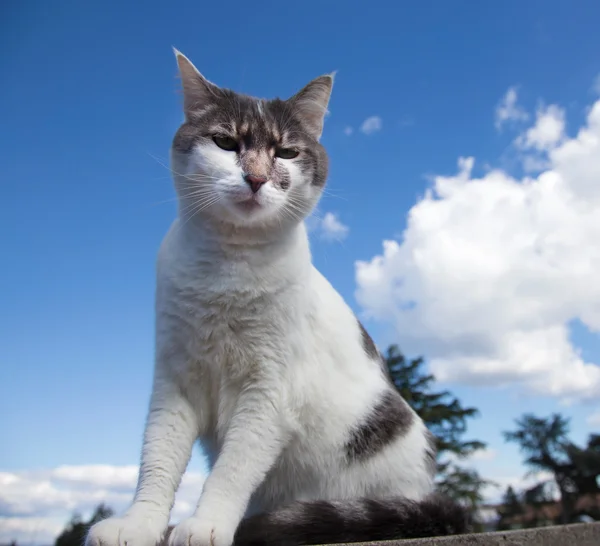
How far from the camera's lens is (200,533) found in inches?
85.5

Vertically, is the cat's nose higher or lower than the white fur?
higher

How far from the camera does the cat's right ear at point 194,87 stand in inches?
119

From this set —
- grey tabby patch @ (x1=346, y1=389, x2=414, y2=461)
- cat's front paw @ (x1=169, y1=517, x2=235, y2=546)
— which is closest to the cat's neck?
grey tabby patch @ (x1=346, y1=389, x2=414, y2=461)

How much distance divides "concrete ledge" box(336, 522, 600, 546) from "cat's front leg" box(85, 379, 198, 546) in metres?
0.86

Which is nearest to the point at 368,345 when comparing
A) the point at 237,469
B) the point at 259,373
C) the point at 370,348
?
the point at 370,348

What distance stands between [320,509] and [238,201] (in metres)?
1.49

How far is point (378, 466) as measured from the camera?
295 centimetres

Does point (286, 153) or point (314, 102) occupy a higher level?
point (314, 102)

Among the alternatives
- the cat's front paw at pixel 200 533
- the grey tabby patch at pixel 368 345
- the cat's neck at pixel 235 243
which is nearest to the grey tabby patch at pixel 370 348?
the grey tabby patch at pixel 368 345

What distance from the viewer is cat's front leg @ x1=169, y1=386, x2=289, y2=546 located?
2.20 metres

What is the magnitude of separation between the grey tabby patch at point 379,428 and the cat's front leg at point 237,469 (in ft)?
1.43

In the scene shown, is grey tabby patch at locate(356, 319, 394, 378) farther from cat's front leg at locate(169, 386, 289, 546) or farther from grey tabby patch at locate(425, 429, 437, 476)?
cat's front leg at locate(169, 386, 289, 546)

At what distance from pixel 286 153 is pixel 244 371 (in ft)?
3.75

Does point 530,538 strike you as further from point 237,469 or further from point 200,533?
point 200,533
